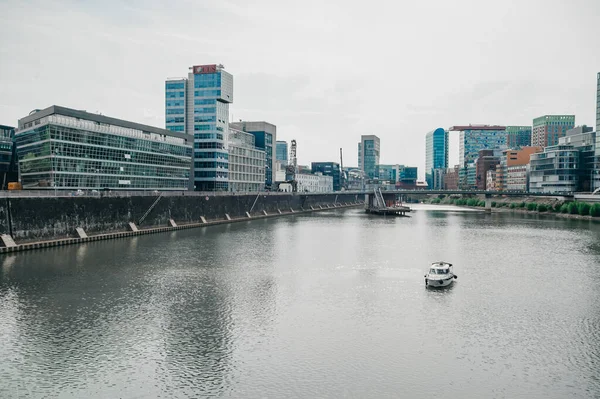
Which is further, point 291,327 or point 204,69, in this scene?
point 204,69

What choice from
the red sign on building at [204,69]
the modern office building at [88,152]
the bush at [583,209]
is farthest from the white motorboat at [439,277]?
the red sign on building at [204,69]

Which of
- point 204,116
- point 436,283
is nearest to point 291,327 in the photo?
point 436,283

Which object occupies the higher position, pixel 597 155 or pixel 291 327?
pixel 597 155

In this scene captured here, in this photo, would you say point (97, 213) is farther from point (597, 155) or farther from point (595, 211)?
point (597, 155)

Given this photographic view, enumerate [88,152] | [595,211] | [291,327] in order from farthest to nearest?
[595,211] → [88,152] → [291,327]

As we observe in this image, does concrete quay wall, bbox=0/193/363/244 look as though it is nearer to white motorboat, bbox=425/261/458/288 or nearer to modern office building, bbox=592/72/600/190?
white motorboat, bbox=425/261/458/288

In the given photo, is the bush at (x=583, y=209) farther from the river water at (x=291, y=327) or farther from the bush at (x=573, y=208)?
the river water at (x=291, y=327)

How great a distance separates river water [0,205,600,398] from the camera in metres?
28.9

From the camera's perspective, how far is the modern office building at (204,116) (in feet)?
581

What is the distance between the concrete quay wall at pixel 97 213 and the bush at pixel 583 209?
119 m

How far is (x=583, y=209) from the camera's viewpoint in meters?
164

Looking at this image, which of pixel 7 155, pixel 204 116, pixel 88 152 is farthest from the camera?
pixel 204 116

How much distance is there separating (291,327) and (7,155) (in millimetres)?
133776

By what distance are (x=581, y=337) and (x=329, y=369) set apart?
21079 mm
